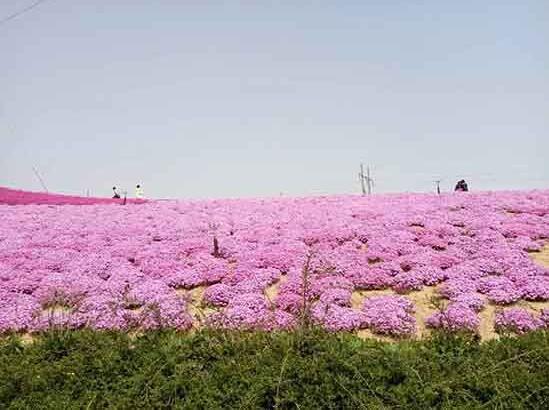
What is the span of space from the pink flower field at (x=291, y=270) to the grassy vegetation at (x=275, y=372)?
85 cm

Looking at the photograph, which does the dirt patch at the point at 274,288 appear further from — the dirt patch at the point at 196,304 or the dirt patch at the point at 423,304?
the dirt patch at the point at 423,304

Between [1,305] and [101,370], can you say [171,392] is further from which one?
[1,305]

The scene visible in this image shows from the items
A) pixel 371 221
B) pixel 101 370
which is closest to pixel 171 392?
pixel 101 370

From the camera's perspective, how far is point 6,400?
727 cm

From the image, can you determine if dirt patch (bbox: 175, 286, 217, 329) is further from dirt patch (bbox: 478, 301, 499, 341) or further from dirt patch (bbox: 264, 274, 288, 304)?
dirt patch (bbox: 478, 301, 499, 341)

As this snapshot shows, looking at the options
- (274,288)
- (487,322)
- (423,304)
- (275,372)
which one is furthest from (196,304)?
(487,322)

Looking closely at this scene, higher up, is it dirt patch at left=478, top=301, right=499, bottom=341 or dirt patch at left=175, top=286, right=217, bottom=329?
dirt patch at left=175, top=286, right=217, bottom=329

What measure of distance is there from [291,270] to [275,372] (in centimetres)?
650

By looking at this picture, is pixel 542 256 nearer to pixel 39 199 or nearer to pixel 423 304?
pixel 423 304

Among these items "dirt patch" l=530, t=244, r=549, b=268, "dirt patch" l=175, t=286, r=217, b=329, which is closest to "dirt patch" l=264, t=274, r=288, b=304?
"dirt patch" l=175, t=286, r=217, b=329

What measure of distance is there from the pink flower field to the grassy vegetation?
0.85 meters

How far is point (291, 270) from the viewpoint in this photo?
45.0 ft

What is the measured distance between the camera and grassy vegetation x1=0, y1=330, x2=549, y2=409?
682 centimetres

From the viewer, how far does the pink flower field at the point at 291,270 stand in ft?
36.0
